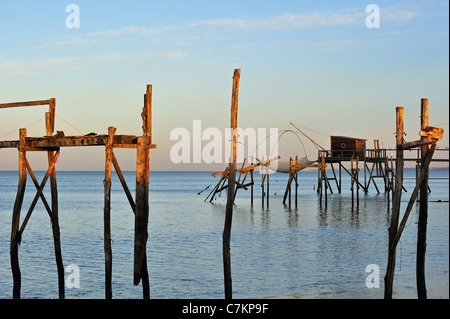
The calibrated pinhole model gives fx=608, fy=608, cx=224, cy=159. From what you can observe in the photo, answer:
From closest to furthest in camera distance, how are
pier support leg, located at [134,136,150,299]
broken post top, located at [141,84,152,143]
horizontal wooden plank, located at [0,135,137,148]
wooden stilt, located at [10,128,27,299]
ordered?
pier support leg, located at [134,136,150,299] → horizontal wooden plank, located at [0,135,137,148] → broken post top, located at [141,84,152,143] → wooden stilt, located at [10,128,27,299]

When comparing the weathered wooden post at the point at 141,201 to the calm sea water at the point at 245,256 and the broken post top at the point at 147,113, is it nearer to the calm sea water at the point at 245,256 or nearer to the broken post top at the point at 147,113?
the broken post top at the point at 147,113

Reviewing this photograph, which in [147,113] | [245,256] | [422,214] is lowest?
[245,256]

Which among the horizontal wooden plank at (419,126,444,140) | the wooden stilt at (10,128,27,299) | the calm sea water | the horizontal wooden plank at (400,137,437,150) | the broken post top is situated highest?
the broken post top

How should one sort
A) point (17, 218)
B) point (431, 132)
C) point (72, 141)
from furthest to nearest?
1. point (17, 218)
2. point (72, 141)
3. point (431, 132)

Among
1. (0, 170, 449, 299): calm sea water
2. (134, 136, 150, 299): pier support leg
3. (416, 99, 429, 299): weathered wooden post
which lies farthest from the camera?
(0, 170, 449, 299): calm sea water

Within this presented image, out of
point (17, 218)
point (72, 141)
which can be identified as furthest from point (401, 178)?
point (17, 218)

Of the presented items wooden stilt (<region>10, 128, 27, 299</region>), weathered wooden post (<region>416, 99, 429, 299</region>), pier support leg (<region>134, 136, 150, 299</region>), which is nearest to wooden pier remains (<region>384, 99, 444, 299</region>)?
weathered wooden post (<region>416, 99, 429, 299</region>)

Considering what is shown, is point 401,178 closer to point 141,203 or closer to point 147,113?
point 141,203

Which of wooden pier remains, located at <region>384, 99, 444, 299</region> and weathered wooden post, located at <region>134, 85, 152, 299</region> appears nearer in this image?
wooden pier remains, located at <region>384, 99, 444, 299</region>

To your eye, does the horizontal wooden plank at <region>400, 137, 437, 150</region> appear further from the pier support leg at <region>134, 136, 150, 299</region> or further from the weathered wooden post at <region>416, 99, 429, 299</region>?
the pier support leg at <region>134, 136, 150, 299</region>

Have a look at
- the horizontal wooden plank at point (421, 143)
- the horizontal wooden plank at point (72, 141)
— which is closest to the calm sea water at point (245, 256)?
the horizontal wooden plank at point (72, 141)

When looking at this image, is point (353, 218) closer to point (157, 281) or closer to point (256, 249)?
point (256, 249)
